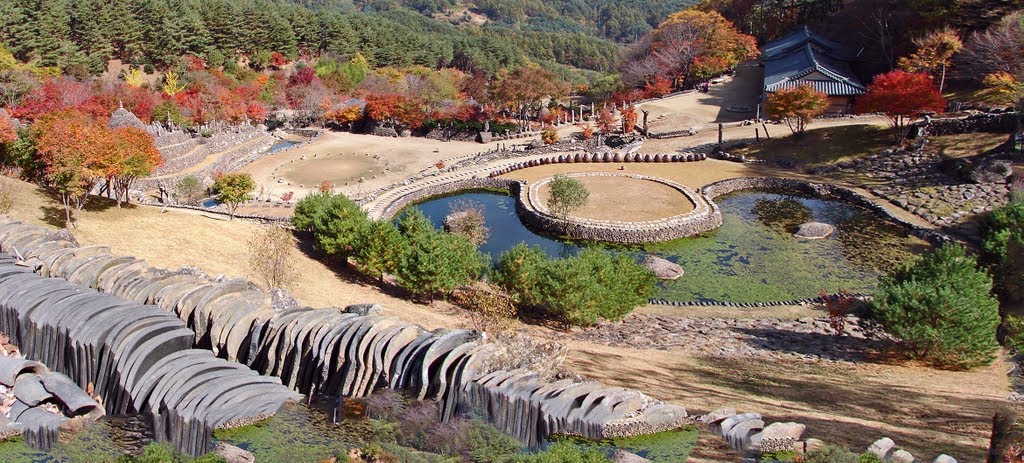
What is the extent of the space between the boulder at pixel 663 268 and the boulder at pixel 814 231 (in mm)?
9405

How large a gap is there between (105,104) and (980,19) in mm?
74335

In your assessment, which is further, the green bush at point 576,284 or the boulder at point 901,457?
the green bush at point 576,284

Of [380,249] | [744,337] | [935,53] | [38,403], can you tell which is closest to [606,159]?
[935,53]

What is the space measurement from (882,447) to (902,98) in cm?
4102

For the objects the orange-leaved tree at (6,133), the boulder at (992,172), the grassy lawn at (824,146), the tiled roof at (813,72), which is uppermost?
the tiled roof at (813,72)

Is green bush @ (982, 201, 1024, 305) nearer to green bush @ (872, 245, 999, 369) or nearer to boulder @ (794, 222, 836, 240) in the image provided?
green bush @ (872, 245, 999, 369)

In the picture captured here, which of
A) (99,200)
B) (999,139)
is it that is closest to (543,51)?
(999,139)

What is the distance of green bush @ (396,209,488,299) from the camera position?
32.2 meters

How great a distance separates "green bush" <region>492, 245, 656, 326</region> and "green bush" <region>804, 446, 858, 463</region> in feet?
46.2

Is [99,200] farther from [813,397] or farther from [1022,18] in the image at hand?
[1022,18]

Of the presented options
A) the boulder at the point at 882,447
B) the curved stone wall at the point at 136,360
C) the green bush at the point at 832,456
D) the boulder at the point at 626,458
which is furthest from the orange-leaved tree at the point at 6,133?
the boulder at the point at 882,447

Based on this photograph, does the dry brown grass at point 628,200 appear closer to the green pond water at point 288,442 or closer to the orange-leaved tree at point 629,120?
the orange-leaved tree at point 629,120

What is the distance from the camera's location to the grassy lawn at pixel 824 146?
2212 inches

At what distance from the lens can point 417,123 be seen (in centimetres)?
7425
